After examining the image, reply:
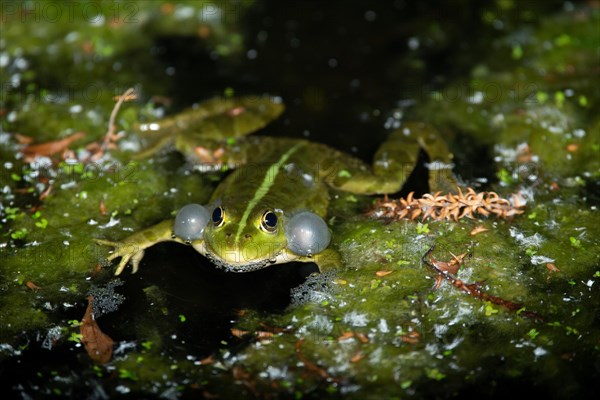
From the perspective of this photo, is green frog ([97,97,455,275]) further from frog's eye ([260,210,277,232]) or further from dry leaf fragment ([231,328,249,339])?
dry leaf fragment ([231,328,249,339])

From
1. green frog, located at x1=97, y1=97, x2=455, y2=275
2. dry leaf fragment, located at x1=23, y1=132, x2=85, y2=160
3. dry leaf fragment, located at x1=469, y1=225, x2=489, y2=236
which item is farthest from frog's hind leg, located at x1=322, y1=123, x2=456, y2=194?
dry leaf fragment, located at x1=23, y1=132, x2=85, y2=160

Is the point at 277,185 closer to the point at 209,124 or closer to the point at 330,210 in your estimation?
the point at 330,210

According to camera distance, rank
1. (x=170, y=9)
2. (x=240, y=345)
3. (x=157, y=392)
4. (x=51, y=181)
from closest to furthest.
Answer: (x=157, y=392) < (x=240, y=345) < (x=51, y=181) < (x=170, y=9)

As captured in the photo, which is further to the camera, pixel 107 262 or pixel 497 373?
pixel 107 262

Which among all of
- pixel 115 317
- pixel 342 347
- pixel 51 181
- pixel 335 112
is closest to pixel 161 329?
pixel 115 317

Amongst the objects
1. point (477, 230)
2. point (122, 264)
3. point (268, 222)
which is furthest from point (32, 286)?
point (477, 230)

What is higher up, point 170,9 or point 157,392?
point 170,9

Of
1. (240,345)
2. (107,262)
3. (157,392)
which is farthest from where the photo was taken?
(107,262)

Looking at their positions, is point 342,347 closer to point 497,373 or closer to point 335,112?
point 497,373
